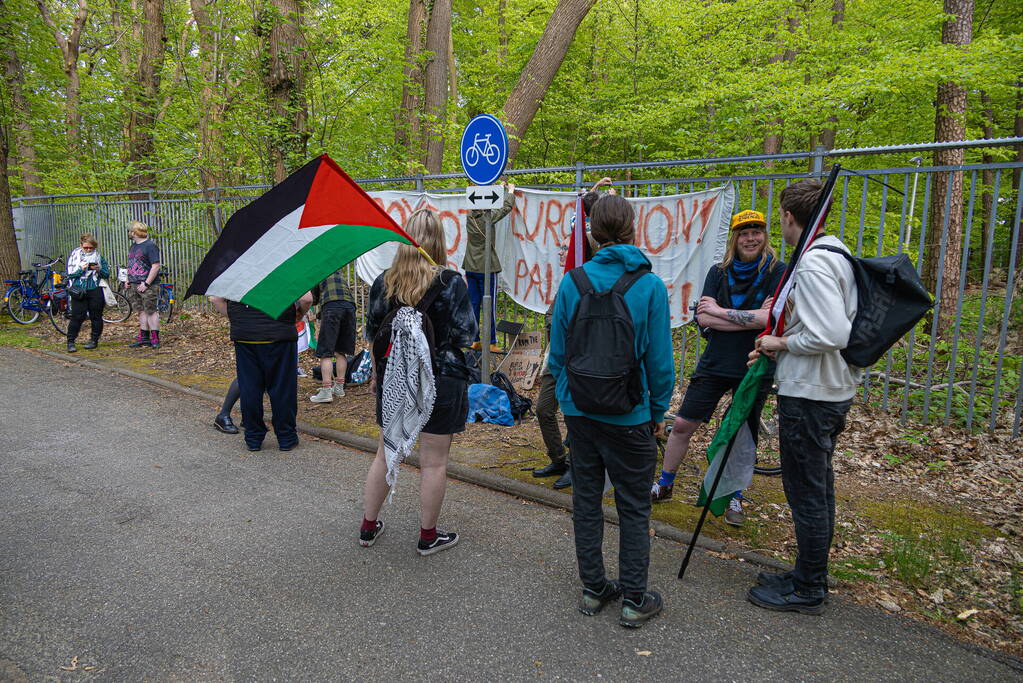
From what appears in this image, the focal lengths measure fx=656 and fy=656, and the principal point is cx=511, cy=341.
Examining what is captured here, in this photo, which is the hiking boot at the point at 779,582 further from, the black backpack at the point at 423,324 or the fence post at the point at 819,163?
the fence post at the point at 819,163

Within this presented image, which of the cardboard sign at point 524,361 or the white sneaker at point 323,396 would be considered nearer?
the white sneaker at point 323,396

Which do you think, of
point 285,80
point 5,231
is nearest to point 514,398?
point 285,80

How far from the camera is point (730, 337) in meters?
4.01

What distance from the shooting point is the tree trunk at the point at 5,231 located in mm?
12961

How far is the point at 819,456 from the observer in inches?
121

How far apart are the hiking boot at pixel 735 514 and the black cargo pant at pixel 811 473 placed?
911mm

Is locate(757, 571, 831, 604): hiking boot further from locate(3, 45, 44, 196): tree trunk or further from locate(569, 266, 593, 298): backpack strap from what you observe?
locate(3, 45, 44, 196): tree trunk

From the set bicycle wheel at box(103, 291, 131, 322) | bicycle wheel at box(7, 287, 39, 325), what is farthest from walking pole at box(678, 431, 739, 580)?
bicycle wheel at box(7, 287, 39, 325)

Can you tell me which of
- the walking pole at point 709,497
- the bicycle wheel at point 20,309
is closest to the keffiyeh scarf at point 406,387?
the walking pole at point 709,497

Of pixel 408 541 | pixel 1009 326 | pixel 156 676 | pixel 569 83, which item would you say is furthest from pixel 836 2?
pixel 156 676

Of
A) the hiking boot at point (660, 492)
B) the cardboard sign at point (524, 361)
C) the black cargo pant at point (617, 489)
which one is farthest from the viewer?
the cardboard sign at point (524, 361)

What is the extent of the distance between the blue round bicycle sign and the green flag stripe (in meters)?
2.98

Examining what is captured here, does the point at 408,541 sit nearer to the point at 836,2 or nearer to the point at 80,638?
the point at 80,638

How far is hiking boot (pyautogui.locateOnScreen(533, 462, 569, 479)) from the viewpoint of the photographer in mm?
4992
